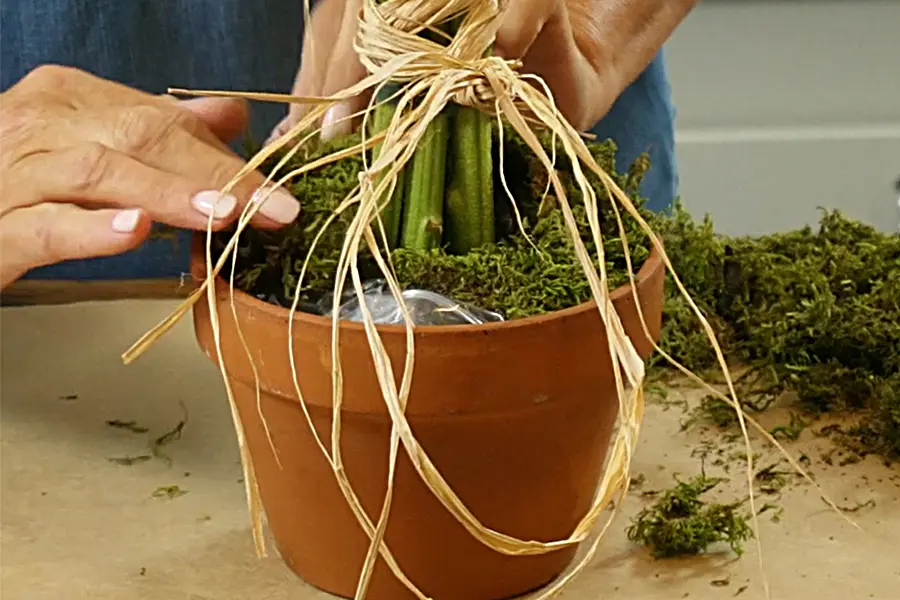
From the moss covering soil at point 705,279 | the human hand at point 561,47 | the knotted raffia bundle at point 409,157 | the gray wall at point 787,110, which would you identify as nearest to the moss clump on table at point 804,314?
the moss covering soil at point 705,279

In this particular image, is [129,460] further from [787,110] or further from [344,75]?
[787,110]

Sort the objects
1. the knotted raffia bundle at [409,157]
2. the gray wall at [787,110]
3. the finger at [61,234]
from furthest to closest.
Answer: the gray wall at [787,110] < the finger at [61,234] < the knotted raffia bundle at [409,157]

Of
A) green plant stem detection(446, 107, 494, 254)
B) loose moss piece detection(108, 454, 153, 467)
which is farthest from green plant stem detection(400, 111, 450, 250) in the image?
loose moss piece detection(108, 454, 153, 467)

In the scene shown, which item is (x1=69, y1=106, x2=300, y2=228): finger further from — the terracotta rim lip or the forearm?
the forearm

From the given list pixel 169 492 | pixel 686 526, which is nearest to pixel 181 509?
pixel 169 492

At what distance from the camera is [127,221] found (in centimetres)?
54

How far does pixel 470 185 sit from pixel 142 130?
0.62 feet

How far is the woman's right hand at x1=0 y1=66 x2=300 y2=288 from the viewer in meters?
0.53

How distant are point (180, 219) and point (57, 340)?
0.96 feet

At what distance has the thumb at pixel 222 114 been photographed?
0.67 m

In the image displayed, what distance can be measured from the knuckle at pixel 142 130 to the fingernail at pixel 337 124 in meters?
0.08

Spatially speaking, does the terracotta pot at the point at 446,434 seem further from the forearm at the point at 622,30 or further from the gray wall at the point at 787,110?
the gray wall at the point at 787,110

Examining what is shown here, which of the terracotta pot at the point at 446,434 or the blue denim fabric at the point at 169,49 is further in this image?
the blue denim fabric at the point at 169,49

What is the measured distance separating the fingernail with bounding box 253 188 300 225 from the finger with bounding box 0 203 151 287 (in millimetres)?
68
